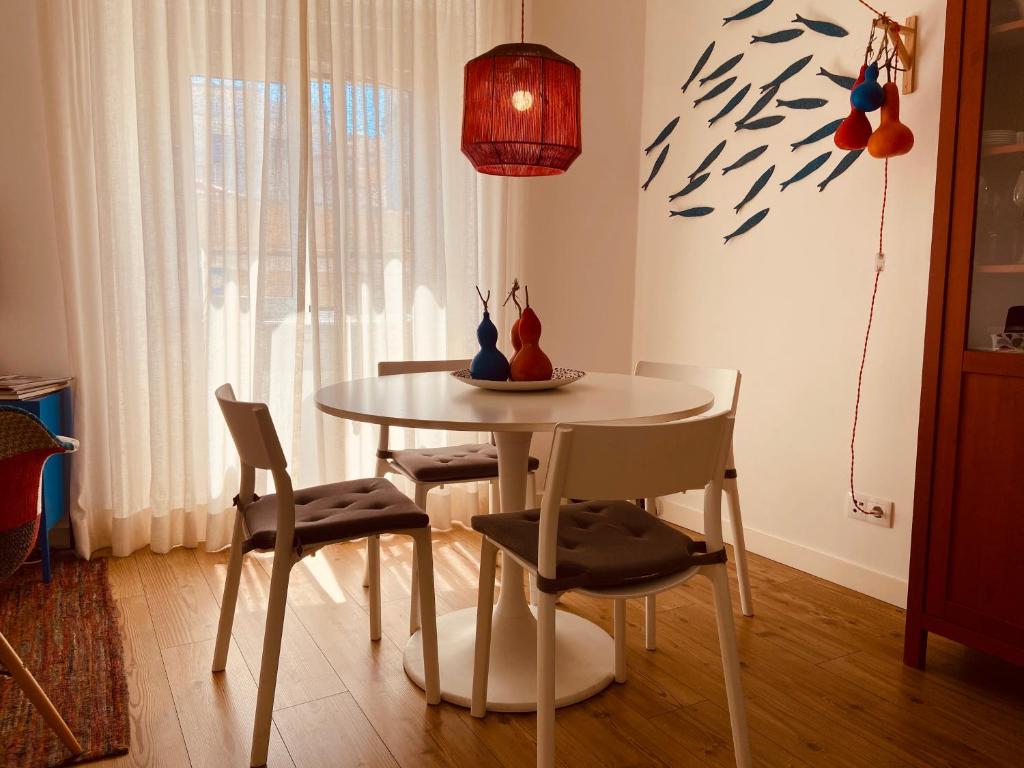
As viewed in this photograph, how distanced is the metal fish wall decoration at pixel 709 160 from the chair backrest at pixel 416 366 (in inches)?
54.0

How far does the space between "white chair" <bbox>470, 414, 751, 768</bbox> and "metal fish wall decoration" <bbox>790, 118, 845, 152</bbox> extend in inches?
64.6

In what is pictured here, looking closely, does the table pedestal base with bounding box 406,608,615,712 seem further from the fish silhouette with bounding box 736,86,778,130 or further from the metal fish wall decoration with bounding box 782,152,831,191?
the fish silhouette with bounding box 736,86,778,130

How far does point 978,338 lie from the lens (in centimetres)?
198

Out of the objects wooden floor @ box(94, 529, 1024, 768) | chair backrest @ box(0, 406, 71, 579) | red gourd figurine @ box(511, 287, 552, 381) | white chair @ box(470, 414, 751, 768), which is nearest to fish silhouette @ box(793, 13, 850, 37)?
red gourd figurine @ box(511, 287, 552, 381)

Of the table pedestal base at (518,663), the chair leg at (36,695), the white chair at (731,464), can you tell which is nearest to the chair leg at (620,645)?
the table pedestal base at (518,663)

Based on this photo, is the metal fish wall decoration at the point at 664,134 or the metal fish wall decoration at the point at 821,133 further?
the metal fish wall decoration at the point at 664,134

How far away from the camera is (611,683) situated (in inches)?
80.4

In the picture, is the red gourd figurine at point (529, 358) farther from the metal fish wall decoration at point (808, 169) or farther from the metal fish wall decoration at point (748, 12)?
A: the metal fish wall decoration at point (748, 12)

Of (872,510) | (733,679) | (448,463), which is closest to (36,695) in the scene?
(448,463)

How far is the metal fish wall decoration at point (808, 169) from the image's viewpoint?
2.77 meters

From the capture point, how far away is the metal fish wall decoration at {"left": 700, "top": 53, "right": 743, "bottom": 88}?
3.12 m

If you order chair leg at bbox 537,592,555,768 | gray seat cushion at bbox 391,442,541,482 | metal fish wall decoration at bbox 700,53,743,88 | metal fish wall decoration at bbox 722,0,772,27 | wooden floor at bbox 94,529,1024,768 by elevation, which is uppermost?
metal fish wall decoration at bbox 722,0,772,27

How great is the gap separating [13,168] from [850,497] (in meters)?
3.18

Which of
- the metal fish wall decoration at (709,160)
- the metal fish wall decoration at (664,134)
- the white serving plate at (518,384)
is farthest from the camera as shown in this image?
the metal fish wall decoration at (664,134)
